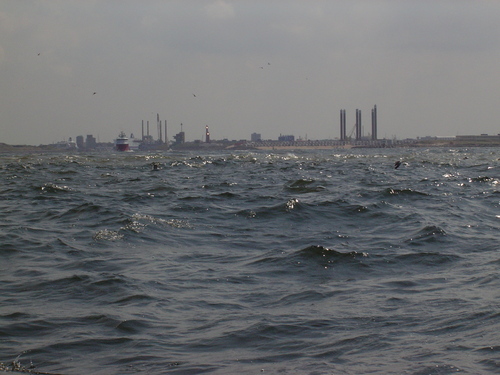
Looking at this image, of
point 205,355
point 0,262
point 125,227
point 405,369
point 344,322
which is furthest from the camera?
point 125,227

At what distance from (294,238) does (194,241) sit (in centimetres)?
211

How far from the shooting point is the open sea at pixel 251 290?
6.66 m

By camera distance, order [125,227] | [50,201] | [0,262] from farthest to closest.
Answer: [50,201] → [125,227] → [0,262]

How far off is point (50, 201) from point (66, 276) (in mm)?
11636

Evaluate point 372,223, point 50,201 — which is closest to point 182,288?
point 372,223

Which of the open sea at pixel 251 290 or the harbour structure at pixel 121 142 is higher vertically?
the harbour structure at pixel 121 142

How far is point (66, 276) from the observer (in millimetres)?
10086

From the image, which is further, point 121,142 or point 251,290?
point 121,142

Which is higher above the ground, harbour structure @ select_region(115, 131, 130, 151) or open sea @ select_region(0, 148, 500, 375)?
harbour structure @ select_region(115, 131, 130, 151)

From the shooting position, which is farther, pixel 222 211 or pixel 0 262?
pixel 222 211

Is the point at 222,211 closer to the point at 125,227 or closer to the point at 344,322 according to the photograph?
the point at 125,227

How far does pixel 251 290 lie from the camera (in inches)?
369

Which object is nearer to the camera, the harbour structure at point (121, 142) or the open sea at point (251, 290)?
the open sea at point (251, 290)

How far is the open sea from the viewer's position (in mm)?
6656
